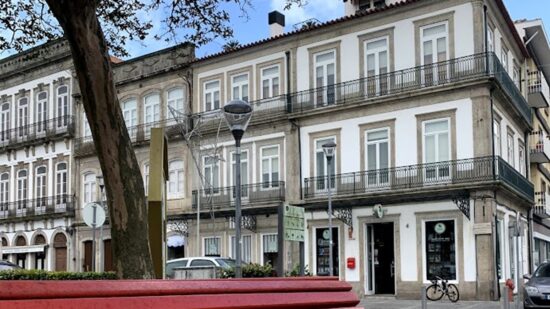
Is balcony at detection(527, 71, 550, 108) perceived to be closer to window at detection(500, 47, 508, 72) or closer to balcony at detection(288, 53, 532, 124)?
balcony at detection(288, 53, 532, 124)

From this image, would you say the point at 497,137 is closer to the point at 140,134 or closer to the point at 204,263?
the point at 204,263

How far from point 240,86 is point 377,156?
8.53 m

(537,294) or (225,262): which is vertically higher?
(225,262)

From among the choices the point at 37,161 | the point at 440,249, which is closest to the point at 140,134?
the point at 37,161

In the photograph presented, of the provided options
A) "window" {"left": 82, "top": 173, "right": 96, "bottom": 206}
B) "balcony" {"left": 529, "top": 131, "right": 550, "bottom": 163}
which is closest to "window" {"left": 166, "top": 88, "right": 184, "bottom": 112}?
"window" {"left": 82, "top": 173, "right": 96, "bottom": 206}

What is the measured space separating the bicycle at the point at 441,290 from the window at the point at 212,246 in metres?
11.3

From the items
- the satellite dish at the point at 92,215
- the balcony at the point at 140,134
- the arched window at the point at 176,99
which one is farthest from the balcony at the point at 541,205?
the satellite dish at the point at 92,215

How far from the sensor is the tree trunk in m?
6.79

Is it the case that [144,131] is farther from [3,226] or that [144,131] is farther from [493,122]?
[493,122]

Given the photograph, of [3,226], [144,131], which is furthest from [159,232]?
[3,226]

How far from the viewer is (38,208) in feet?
145

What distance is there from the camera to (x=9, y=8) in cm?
1077

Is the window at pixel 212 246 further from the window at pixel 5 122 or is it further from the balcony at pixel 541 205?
the window at pixel 5 122

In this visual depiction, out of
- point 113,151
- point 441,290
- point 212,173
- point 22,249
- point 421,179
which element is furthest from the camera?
point 22,249
